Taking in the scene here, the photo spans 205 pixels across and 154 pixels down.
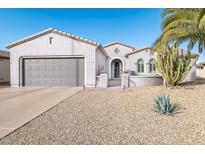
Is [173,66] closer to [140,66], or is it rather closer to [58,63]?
[58,63]

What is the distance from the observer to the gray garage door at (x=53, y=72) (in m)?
15.3

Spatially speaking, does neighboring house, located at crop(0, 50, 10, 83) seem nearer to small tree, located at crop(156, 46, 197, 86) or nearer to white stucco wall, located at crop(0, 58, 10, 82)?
white stucco wall, located at crop(0, 58, 10, 82)

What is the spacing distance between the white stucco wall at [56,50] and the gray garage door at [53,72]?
21.2 inches

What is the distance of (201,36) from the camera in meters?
12.5

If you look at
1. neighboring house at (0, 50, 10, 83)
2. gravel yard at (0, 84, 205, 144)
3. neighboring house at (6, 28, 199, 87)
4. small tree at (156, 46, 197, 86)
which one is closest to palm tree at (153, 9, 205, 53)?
small tree at (156, 46, 197, 86)

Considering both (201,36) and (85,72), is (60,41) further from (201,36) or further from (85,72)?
(201,36)

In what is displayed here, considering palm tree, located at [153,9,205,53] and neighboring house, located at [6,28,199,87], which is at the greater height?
palm tree, located at [153,9,205,53]

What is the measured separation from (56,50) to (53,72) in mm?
1856

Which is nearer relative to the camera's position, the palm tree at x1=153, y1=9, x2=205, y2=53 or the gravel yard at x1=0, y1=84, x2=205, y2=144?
the gravel yard at x1=0, y1=84, x2=205, y2=144

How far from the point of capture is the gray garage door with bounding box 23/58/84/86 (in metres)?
15.3

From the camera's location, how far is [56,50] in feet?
50.1

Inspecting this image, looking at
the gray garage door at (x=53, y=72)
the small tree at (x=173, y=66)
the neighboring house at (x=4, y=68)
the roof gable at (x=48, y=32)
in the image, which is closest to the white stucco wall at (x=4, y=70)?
the neighboring house at (x=4, y=68)

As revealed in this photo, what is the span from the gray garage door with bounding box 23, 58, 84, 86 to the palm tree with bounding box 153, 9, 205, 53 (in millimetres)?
6643
